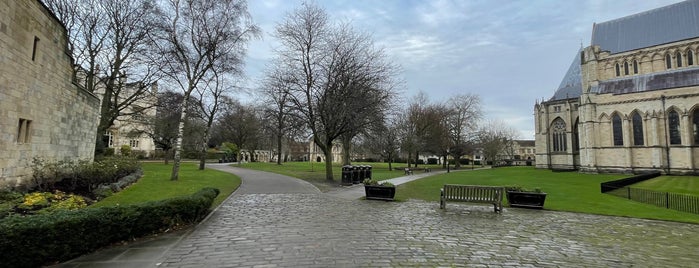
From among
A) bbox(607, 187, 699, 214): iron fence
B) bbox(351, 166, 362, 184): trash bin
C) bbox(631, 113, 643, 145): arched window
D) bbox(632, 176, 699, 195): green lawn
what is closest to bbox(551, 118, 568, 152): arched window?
bbox(631, 113, 643, 145): arched window

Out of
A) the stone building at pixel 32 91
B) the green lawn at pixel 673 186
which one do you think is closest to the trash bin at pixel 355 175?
the stone building at pixel 32 91

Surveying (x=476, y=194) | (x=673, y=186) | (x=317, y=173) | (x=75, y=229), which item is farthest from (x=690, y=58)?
(x=75, y=229)

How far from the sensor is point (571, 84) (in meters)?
53.0

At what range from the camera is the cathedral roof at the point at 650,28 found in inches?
1577

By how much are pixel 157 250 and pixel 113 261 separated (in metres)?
0.77

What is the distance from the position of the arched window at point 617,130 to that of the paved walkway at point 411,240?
125 feet

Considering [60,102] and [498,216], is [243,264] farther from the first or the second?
[60,102]

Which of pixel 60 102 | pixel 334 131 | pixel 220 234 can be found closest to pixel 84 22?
pixel 60 102

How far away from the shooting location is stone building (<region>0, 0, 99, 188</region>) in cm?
973

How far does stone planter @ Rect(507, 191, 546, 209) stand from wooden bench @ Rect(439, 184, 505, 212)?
123 centimetres

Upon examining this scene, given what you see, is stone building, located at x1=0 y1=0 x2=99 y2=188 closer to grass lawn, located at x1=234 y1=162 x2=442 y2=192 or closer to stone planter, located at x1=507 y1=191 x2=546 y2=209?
grass lawn, located at x1=234 y1=162 x2=442 y2=192

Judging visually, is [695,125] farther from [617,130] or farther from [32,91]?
[32,91]

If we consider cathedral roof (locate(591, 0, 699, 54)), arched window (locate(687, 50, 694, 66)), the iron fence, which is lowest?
the iron fence

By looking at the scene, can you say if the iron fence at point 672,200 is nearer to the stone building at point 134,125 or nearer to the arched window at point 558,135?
the stone building at point 134,125
